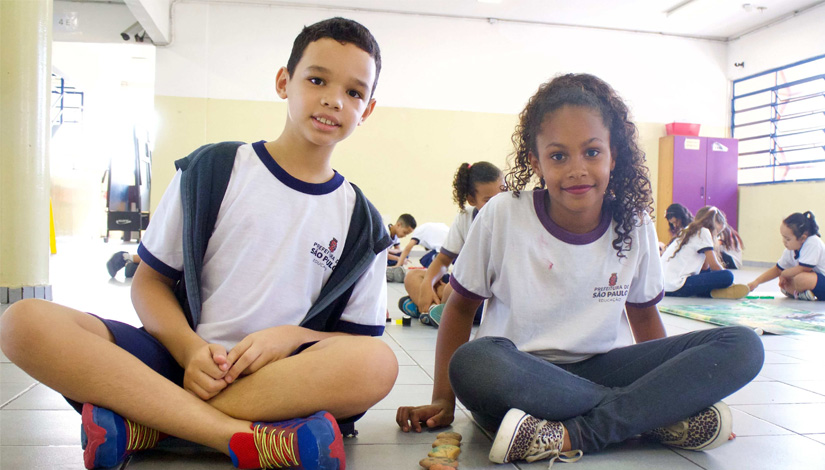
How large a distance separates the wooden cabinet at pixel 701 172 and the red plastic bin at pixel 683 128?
0.27ft

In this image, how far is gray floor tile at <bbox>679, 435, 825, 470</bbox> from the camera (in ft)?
3.57

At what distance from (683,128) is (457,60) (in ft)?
9.88

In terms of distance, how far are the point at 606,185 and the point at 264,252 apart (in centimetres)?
69

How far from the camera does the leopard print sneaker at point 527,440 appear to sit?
1045 millimetres

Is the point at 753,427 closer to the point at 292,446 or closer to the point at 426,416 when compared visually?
the point at 426,416

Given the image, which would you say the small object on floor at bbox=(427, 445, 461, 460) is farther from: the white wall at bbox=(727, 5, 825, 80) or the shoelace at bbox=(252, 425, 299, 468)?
the white wall at bbox=(727, 5, 825, 80)

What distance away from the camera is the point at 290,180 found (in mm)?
1191

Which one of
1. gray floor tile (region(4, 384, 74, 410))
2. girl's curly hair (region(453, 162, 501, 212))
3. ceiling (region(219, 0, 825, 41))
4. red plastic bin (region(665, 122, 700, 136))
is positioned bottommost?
gray floor tile (region(4, 384, 74, 410))

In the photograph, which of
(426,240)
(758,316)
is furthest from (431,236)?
(758,316)

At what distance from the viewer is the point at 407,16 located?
7.57 metres

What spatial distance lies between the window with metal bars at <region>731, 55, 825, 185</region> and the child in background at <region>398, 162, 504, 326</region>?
19.3ft

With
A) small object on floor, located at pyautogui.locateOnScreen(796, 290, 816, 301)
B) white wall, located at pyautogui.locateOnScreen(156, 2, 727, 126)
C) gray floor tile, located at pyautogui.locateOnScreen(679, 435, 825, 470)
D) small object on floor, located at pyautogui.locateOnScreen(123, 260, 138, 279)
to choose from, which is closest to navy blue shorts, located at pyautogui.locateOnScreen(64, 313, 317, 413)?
gray floor tile, located at pyautogui.locateOnScreen(679, 435, 825, 470)

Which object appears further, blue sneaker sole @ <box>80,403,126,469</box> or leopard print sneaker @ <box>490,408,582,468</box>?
leopard print sneaker @ <box>490,408,582,468</box>

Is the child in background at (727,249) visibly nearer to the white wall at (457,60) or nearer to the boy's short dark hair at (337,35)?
the white wall at (457,60)
